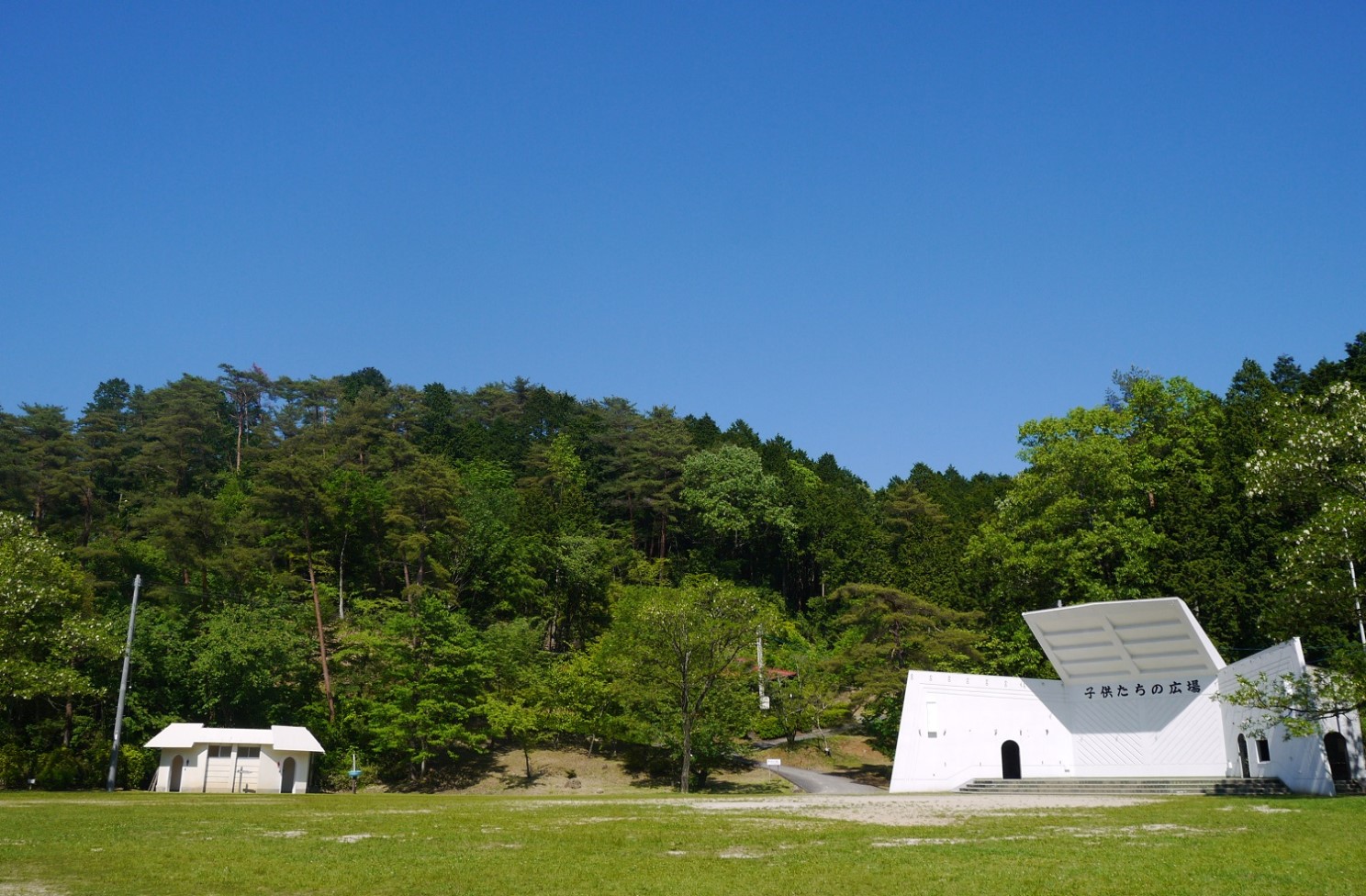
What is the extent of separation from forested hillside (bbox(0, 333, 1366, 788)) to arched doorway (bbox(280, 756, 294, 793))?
3.91 m

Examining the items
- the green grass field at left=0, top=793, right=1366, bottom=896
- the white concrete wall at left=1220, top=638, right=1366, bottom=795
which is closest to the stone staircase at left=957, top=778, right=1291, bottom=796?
the white concrete wall at left=1220, top=638, right=1366, bottom=795

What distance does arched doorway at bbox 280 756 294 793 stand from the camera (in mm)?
36284

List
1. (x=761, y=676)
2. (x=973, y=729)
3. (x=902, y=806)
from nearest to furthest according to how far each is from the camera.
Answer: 1. (x=902, y=806)
2. (x=973, y=729)
3. (x=761, y=676)

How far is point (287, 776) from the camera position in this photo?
36.6m

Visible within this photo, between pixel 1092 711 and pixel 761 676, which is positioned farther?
pixel 761 676

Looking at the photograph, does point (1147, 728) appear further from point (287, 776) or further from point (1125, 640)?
point (287, 776)

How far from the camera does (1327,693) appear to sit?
21.8m

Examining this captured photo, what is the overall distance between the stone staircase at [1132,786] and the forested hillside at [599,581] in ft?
18.0

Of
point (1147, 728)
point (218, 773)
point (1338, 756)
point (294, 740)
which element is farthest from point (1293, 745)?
point (218, 773)

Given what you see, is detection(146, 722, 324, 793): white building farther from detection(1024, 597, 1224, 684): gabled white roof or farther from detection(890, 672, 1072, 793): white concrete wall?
detection(1024, 597, 1224, 684): gabled white roof

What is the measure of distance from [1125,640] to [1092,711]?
11.5 ft

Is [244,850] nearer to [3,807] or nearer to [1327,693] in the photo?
[3,807]

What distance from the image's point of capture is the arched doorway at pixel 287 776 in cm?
3628

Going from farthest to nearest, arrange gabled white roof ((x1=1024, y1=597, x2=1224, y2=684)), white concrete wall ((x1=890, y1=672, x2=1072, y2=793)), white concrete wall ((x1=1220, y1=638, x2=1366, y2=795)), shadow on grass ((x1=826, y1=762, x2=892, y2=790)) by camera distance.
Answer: shadow on grass ((x1=826, y1=762, x2=892, y2=790)) → white concrete wall ((x1=890, y1=672, x2=1072, y2=793)) → gabled white roof ((x1=1024, y1=597, x2=1224, y2=684)) → white concrete wall ((x1=1220, y1=638, x2=1366, y2=795))
